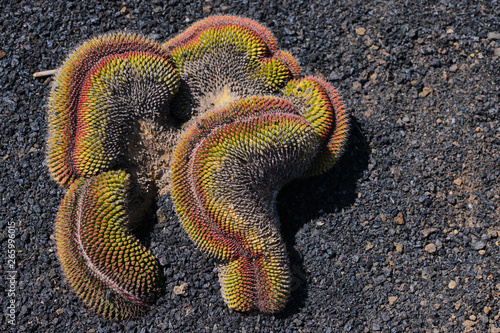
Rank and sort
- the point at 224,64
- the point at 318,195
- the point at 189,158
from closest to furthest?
the point at 189,158, the point at 224,64, the point at 318,195

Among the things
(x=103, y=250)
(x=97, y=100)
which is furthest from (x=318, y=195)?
(x=97, y=100)

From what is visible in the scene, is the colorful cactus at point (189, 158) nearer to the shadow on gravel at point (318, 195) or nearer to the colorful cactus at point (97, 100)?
the colorful cactus at point (97, 100)

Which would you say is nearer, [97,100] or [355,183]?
[97,100]

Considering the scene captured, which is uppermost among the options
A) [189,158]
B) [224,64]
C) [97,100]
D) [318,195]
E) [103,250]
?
[224,64]

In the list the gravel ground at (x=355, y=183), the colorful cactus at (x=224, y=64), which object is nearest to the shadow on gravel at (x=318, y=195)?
the gravel ground at (x=355, y=183)

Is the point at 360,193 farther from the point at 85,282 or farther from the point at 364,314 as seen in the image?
the point at 85,282

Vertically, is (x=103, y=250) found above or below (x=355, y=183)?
below

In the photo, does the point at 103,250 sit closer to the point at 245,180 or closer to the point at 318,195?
the point at 245,180
